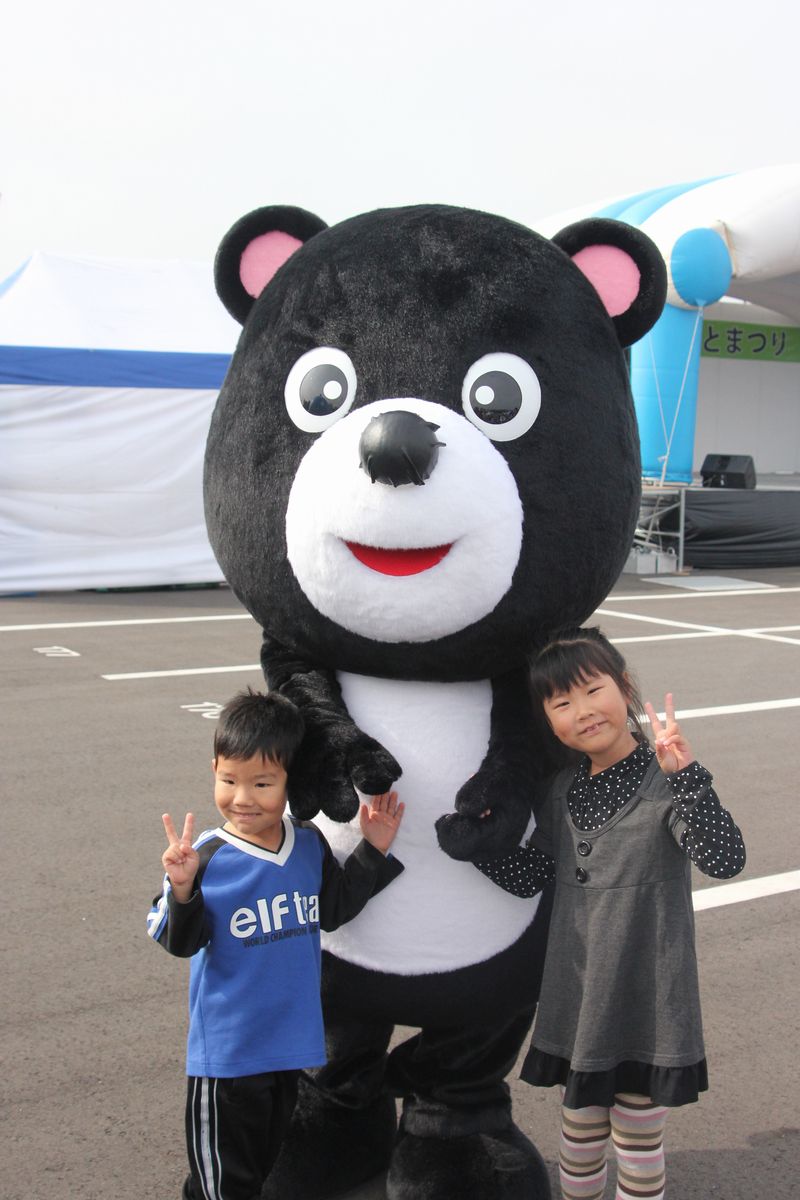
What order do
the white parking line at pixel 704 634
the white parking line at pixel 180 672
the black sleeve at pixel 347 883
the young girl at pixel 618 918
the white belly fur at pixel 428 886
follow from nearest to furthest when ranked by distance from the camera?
the young girl at pixel 618 918 < the black sleeve at pixel 347 883 < the white belly fur at pixel 428 886 < the white parking line at pixel 180 672 < the white parking line at pixel 704 634

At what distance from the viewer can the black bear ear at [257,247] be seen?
2818 mm

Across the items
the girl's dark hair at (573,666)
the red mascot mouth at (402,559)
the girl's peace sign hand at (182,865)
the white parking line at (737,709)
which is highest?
the red mascot mouth at (402,559)

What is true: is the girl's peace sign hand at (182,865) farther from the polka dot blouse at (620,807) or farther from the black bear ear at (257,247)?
the black bear ear at (257,247)

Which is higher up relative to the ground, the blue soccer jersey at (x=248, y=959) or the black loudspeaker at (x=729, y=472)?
the black loudspeaker at (x=729, y=472)

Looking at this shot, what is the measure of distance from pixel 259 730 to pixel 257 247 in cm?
121

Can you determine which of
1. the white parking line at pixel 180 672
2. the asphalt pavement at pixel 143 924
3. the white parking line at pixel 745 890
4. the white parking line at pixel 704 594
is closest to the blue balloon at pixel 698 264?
the white parking line at pixel 704 594

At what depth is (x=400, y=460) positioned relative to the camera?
217 cm

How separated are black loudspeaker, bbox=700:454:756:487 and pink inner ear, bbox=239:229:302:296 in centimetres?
1778

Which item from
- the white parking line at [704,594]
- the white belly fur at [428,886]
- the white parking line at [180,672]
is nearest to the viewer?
the white belly fur at [428,886]

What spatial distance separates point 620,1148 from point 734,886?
7.66 feet

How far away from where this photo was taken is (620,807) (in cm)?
229

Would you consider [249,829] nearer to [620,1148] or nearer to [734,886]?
[620,1148]

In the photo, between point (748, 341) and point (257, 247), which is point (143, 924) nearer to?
point (257, 247)

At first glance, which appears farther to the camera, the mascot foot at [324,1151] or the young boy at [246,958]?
the mascot foot at [324,1151]
